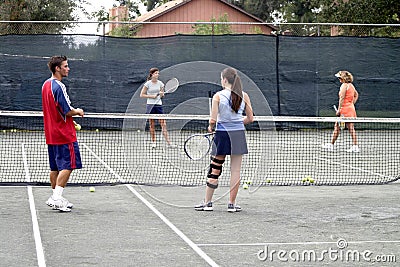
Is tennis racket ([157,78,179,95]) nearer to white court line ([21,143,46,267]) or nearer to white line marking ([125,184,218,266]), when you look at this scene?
white court line ([21,143,46,267])

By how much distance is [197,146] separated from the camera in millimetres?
11531

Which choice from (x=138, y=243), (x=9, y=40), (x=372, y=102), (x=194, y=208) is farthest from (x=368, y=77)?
(x=138, y=243)

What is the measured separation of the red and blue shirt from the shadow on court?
0.81 meters

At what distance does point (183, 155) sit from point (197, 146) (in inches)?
101

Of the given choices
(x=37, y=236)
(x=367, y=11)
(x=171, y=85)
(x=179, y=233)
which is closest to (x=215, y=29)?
(x=367, y=11)

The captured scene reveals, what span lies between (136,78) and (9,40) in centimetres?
335

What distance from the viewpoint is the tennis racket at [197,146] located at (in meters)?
11.3

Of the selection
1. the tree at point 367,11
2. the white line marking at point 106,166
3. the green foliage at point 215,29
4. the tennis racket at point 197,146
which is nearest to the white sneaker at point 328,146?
the white line marking at point 106,166

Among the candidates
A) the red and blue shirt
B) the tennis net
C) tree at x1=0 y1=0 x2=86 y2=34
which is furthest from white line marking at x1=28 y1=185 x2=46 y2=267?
tree at x1=0 y1=0 x2=86 y2=34

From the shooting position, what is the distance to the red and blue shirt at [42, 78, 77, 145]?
842 cm

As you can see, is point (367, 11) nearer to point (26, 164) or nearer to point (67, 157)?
point (26, 164)

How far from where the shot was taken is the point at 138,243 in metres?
6.91

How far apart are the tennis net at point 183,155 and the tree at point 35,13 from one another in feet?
22.2

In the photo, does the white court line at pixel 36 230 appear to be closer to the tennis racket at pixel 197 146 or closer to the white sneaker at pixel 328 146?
the tennis racket at pixel 197 146
